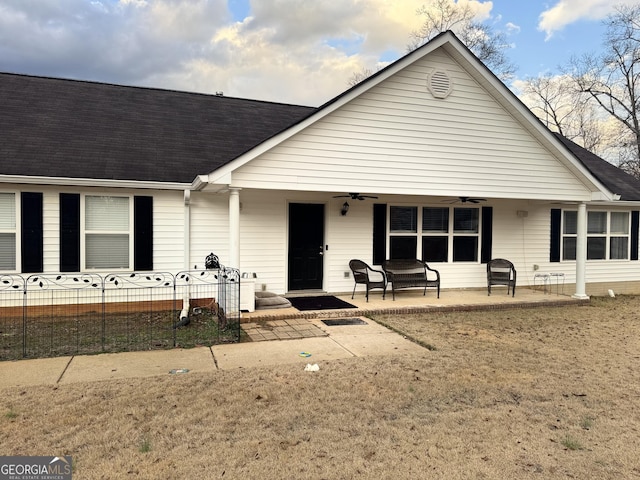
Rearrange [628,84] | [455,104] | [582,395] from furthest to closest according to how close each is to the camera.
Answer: [628,84]
[455,104]
[582,395]

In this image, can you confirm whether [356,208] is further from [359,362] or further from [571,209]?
[571,209]

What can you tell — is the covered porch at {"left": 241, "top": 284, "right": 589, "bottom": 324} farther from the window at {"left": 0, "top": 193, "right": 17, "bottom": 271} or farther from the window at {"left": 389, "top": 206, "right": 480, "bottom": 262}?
the window at {"left": 0, "top": 193, "right": 17, "bottom": 271}

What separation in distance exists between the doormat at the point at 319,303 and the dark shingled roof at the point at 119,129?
3.36 metres

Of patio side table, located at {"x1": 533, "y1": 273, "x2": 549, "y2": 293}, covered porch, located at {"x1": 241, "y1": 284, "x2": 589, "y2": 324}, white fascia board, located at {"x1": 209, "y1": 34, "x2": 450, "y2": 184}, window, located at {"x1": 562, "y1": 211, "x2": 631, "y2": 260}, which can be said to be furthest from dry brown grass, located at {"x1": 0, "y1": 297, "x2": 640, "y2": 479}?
window, located at {"x1": 562, "y1": 211, "x2": 631, "y2": 260}

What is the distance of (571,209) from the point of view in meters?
12.5

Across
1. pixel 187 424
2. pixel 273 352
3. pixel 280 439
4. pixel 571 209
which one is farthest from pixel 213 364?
pixel 571 209

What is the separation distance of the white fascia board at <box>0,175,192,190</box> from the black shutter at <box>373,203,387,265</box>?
14.5ft

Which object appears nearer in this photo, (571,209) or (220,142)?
(220,142)

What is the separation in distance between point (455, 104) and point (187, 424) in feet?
27.5

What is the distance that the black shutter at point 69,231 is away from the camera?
27.7 feet

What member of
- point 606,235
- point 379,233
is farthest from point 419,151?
point 606,235

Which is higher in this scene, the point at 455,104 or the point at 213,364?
the point at 455,104

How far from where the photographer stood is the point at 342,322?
8141 millimetres

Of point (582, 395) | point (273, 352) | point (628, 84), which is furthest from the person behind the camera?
point (628, 84)
